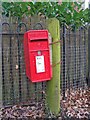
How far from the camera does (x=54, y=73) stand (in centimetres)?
330

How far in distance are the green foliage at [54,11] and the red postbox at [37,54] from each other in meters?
1.01

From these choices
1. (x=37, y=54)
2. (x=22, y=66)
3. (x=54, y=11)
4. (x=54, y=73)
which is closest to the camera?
(x=37, y=54)

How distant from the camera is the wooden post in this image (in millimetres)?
3277

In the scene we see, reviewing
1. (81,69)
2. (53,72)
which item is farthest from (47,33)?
(81,69)

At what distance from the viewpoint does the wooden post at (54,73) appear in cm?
328

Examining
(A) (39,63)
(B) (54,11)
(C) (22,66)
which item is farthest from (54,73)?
(B) (54,11)

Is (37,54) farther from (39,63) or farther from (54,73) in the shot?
(54,73)

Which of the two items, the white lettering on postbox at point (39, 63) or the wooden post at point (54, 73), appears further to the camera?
the wooden post at point (54, 73)

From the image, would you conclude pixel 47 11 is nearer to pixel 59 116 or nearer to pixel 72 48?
pixel 72 48

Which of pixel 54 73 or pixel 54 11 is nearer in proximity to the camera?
pixel 54 73

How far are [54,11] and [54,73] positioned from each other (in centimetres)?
156

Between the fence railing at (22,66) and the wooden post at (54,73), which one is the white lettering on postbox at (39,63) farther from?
the fence railing at (22,66)

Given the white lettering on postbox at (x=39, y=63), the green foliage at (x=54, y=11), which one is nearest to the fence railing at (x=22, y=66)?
the green foliage at (x=54, y=11)

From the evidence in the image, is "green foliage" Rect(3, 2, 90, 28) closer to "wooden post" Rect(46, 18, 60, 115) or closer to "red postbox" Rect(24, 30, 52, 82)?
"wooden post" Rect(46, 18, 60, 115)
